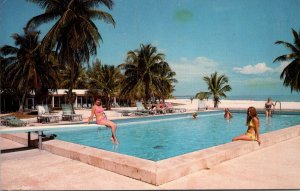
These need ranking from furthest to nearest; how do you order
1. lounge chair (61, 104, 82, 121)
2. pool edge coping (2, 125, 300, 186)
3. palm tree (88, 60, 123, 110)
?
palm tree (88, 60, 123, 110), lounge chair (61, 104, 82, 121), pool edge coping (2, 125, 300, 186)

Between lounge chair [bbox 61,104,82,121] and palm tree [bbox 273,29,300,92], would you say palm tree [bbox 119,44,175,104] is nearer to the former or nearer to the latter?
lounge chair [bbox 61,104,82,121]

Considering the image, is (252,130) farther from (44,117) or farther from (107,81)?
(107,81)

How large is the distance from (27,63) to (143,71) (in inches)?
435

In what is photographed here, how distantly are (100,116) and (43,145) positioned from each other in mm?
1757

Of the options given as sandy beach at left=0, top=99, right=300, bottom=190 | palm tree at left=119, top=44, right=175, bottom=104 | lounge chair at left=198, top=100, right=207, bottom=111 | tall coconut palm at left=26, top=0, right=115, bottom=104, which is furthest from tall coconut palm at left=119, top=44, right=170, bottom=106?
sandy beach at left=0, top=99, right=300, bottom=190

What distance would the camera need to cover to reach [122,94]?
79.5 ft

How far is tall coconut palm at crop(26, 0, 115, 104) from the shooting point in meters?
17.8

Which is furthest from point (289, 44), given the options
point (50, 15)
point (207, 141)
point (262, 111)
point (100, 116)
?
point (100, 116)

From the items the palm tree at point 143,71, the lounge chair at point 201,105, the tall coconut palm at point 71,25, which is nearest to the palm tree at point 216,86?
the lounge chair at point 201,105

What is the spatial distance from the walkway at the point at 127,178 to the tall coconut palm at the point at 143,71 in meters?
17.8

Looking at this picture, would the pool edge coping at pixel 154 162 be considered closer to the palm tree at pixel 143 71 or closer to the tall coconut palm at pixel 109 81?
the palm tree at pixel 143 71

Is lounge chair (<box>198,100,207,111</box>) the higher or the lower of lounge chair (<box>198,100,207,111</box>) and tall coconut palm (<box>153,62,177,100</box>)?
the lower

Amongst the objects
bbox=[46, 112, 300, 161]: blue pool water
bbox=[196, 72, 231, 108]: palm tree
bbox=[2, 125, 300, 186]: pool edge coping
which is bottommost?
bbox=[46, 112, 300, 161]: blue pool water

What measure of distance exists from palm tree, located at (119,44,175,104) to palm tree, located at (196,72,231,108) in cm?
803
